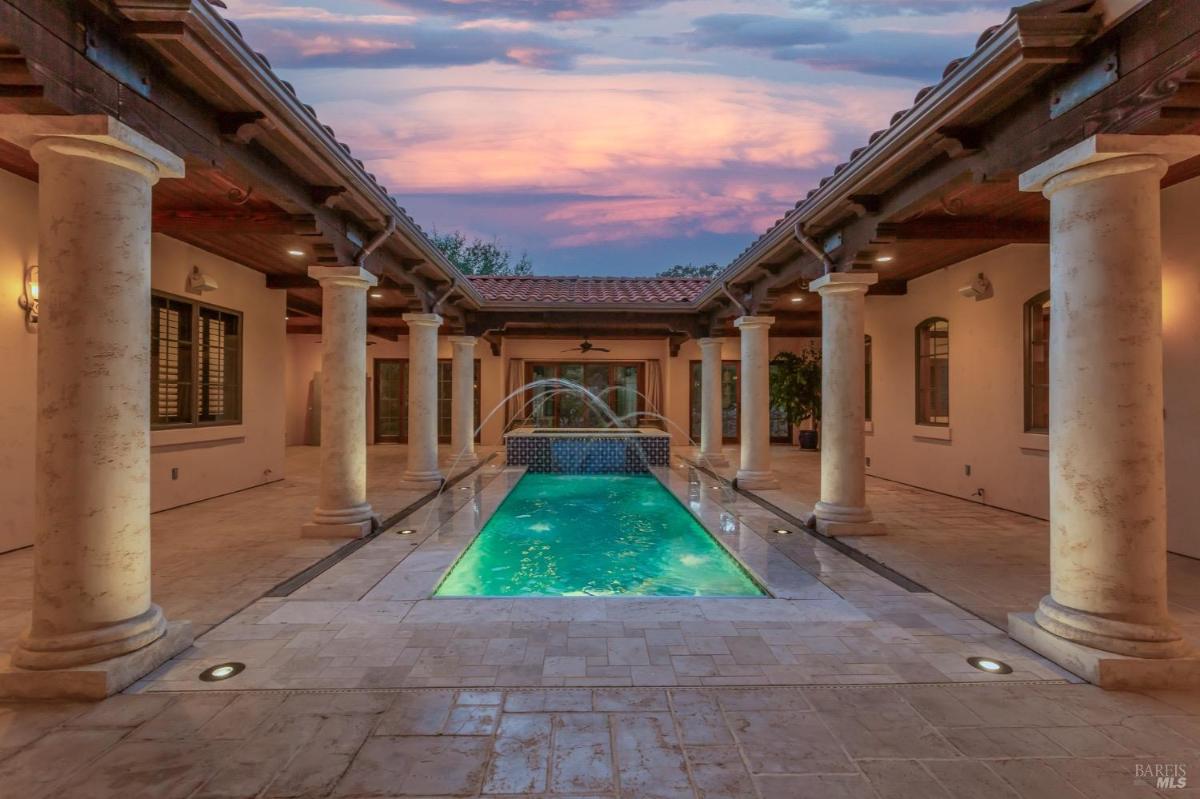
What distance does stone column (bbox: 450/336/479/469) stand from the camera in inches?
441

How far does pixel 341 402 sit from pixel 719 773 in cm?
484

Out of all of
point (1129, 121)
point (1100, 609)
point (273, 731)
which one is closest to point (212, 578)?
point (273, 731)

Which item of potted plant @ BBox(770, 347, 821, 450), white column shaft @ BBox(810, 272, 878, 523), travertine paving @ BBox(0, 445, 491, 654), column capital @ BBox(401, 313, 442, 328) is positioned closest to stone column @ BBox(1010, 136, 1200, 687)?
white column shaft @ BBox(810, 272, 878, 523)

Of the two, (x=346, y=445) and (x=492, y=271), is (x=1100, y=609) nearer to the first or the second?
(x=346, y=445)

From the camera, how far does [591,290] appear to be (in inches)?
488

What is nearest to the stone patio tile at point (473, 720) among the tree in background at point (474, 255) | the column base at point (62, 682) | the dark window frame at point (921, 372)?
the column base at point (62, 682)

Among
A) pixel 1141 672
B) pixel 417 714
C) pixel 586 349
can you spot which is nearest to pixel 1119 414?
pixel 1141 672

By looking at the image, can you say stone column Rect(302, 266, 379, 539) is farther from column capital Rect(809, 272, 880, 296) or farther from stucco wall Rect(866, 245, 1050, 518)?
stucco wall Rect(866, 245, 1050, 518)

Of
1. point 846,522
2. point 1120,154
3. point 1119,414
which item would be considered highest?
point 1120,154

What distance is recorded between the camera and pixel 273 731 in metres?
2.33

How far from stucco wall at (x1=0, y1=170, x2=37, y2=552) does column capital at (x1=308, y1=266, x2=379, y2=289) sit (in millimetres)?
2423

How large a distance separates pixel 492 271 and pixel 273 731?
122 ft

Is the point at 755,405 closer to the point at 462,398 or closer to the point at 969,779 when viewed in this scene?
the point at 462,398

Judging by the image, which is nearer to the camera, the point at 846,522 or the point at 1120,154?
the point at 1120,154
